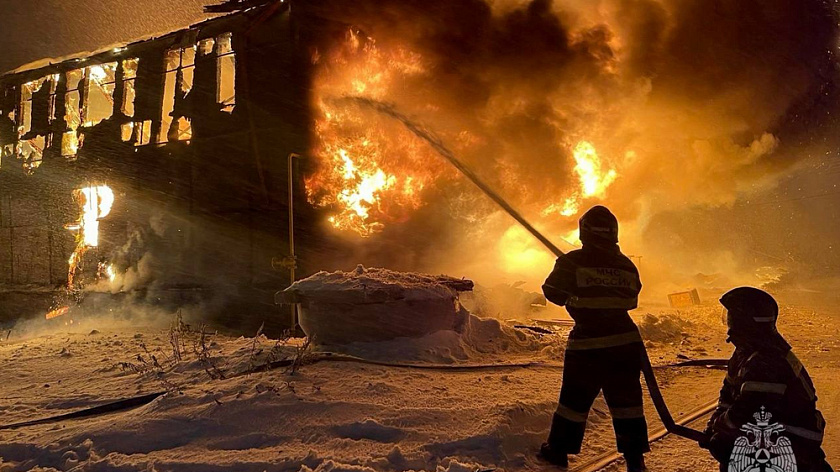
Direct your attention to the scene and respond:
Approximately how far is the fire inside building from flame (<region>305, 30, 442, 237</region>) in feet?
1.39

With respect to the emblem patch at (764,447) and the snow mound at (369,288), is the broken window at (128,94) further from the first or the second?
the emblem patch at (764,447)

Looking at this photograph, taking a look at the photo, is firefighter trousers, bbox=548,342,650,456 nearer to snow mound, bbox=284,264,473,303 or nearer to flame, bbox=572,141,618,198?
snow mound, bbox=284,264,473,303

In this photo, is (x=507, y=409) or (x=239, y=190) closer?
(x=507, y=409)

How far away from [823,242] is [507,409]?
106ft

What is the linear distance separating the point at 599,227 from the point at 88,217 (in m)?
14.1

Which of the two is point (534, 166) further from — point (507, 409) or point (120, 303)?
point (120, 303)

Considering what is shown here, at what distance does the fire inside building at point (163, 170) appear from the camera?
33.5 feet

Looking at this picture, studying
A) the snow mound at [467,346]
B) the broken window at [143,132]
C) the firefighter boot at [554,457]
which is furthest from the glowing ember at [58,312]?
the firefighter boot at [554,457]

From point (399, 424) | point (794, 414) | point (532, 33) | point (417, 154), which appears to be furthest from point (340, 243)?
point (794, 414)

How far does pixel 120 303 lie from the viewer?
12195 mm

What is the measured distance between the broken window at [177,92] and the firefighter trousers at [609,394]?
36.1ft

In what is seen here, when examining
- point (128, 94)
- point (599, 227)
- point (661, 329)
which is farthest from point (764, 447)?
point (128, 94)

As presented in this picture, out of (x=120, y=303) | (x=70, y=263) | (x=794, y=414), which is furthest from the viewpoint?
(x=70, y=263)

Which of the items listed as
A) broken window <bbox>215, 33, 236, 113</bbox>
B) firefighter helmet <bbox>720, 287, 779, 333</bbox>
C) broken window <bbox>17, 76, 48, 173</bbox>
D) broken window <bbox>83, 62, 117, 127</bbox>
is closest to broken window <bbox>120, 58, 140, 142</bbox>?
broken window <bbox>83, 62, 117, 127</bbox>
